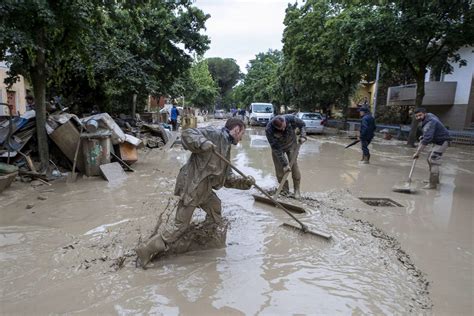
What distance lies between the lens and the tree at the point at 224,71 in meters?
87.4

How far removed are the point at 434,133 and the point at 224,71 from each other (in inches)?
3287

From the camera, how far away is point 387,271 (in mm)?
3832

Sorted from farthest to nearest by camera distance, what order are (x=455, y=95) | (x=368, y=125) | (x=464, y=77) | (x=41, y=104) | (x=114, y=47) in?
(x=455, y=95)
(x=464, y=77)
(x=114, y=47)
(x=368, y=125)
(x=41, y=104)

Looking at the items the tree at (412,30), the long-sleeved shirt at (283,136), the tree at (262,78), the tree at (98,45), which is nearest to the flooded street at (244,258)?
the long-sleeved shirt at (283,136)

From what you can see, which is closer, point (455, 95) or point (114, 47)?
point (114, 47)

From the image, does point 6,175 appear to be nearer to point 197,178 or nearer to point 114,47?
point 197,178

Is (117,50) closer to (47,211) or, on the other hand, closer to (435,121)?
(47,211)

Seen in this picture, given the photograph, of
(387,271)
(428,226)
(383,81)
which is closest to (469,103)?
(383,81)

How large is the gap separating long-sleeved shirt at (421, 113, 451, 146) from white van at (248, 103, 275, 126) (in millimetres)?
21512

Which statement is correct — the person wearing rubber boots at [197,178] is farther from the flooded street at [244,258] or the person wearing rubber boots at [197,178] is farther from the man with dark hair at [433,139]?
the man with dark hair at [433,139]

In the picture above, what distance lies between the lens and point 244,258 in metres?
4.13

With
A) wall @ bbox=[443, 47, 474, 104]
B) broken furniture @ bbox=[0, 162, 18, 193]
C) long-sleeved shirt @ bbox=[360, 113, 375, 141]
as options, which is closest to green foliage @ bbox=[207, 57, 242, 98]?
wall @ bbox=[443, 47, 474, 104]

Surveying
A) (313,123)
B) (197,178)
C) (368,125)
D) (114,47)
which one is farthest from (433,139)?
(313,123)

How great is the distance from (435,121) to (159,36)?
11.4 metres
